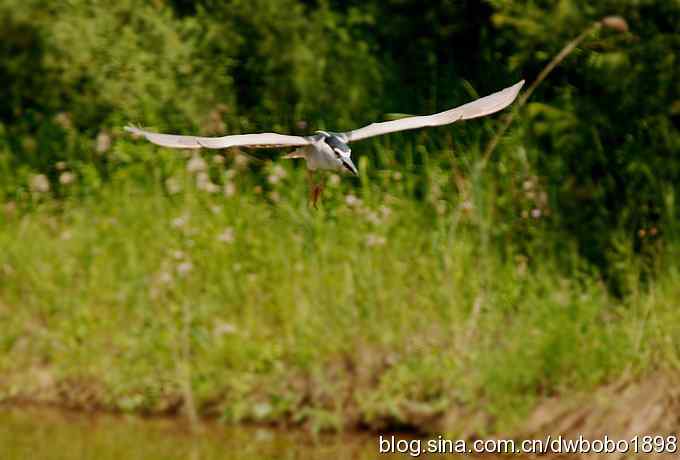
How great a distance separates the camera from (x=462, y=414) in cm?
637

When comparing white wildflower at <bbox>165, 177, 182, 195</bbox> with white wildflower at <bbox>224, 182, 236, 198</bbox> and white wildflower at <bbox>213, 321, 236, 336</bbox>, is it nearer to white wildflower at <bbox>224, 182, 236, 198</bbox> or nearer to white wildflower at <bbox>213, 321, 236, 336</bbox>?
white wildflower at <bbox>224, 182, 236, 198</bbox>

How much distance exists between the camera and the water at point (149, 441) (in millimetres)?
6449

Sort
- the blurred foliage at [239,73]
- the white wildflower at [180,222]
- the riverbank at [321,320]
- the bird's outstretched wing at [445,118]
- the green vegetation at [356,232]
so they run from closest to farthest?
the bird's outstretched wing at [445,118]
the riverbank at [321,320]
the green vegetation at [356,232]
the white wildflower at [180,222]
the blurred foliage at [239,73]

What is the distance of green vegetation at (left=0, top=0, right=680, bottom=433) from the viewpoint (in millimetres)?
6523

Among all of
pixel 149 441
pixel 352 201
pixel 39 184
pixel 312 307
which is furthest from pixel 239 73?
pixel 149 441

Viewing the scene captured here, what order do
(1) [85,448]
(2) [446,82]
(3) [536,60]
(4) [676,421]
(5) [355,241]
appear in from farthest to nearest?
(2) [446,82]
(3) [536,60]
(5) [355,241]
(1) [85,448]
(4) [676,421]

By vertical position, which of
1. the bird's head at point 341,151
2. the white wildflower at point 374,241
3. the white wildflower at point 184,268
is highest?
the bird's head at point 341,151

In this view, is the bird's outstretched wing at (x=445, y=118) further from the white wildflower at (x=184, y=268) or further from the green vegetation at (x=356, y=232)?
the white wildflower at (x=184, y=268)

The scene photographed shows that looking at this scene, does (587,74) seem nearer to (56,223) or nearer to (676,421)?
(676,421)

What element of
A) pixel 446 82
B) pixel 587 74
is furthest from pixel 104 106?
pixel 587 74

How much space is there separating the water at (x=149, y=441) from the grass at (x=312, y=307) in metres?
0.09

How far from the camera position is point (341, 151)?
16.6ft

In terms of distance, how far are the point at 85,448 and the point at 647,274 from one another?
105 inches

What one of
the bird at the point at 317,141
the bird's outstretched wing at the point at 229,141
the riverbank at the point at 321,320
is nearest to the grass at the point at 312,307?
the riverbank at the point at 321,320
